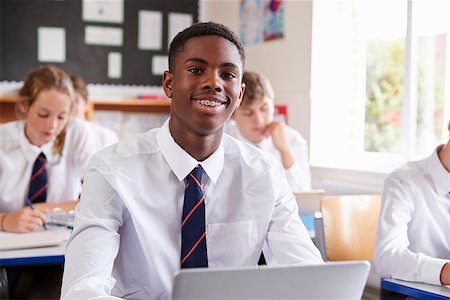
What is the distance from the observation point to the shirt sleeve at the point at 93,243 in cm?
131

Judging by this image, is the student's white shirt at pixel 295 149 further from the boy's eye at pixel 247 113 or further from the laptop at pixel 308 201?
the laptop at pixel 308 201

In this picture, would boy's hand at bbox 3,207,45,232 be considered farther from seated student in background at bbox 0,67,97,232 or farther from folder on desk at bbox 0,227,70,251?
seated student in background at bbox 0,67,97,232

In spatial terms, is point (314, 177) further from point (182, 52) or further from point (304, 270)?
point (304, 270)

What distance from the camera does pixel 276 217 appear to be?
167 centimetres

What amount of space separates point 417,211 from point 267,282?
1.44 meters

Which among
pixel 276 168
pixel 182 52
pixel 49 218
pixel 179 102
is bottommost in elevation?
pixel 49 218

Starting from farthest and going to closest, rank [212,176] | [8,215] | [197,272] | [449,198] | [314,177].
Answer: [314,177]
[8,215]
[449,198]
[212,176]
[197,272]

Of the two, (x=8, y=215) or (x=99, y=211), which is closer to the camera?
(x=99, y=211)

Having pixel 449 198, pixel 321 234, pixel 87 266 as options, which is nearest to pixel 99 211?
pixel 87 266

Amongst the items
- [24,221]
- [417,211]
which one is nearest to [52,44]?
[24,221]

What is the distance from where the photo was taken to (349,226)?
2.51m

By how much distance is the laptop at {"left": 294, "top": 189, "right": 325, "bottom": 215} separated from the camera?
108 inches

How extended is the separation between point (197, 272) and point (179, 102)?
0.68 metres

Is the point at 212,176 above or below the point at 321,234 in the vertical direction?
above
